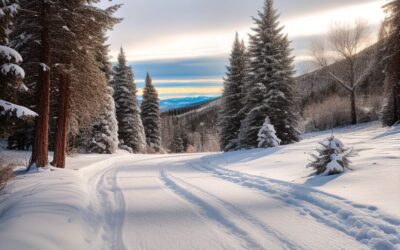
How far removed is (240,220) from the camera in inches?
272

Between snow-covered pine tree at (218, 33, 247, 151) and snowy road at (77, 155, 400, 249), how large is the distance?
23549mm

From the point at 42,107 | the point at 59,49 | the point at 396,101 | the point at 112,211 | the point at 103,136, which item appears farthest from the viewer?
the point at 103,136

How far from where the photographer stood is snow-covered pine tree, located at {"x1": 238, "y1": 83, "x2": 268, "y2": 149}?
26578 mm

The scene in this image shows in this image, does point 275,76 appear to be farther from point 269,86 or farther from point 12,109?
point 12,109

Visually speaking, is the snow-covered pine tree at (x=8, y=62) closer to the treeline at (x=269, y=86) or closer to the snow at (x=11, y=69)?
the snow at (x=11, y=69)

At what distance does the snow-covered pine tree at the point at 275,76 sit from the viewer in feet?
86.9

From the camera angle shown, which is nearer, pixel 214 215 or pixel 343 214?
pixel 343 214

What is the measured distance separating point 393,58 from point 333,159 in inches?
708

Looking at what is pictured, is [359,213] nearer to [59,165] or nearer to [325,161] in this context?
[325,161]

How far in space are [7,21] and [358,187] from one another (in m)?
10.0

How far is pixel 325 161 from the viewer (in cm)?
1048

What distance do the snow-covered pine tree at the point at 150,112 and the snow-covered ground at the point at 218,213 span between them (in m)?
41.7

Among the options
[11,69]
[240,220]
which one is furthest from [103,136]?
[240,220]

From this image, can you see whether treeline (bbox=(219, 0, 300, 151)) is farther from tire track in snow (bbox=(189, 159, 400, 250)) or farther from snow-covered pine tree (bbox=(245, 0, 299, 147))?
tire track in snow (bbox=(189, 159, 400, 250))
